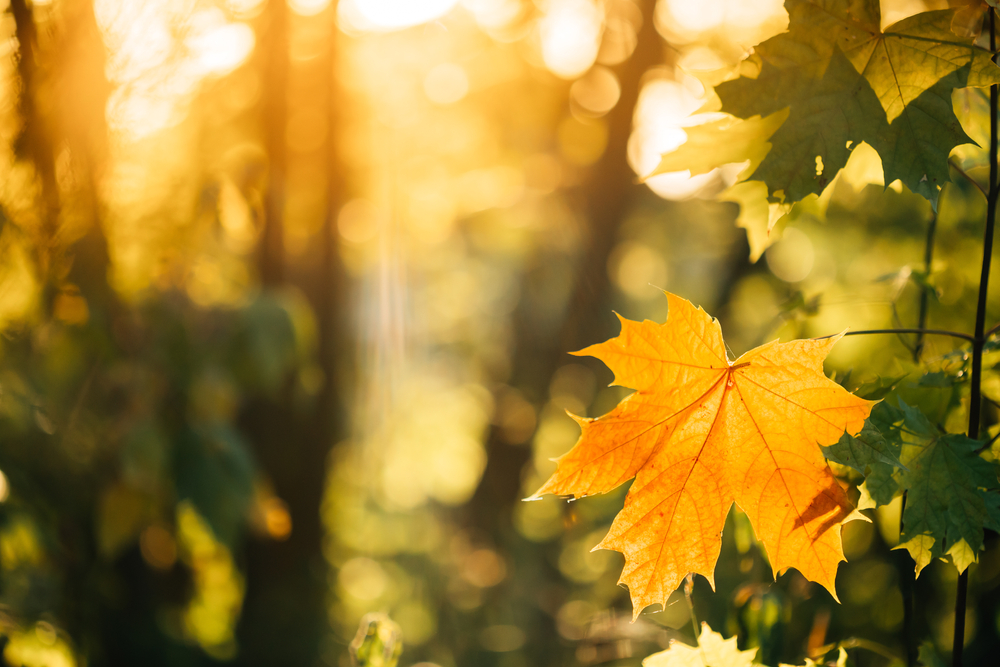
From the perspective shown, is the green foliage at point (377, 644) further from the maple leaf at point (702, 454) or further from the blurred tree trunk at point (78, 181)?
the blurred tree trunk at point (78, 181)

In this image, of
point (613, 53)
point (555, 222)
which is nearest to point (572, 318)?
point (555, 222)

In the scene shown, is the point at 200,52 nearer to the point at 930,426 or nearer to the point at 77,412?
the point at 77,412

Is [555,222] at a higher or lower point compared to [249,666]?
higher

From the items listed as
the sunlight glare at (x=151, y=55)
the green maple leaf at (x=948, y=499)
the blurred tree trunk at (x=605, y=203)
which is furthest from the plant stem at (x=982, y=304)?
the blurred tree trunk at (x=605, y=203)

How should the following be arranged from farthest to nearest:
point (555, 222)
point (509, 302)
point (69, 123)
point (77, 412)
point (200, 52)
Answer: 1. point (509, 302)
2. point (555, 222)
3. point (200, 52)
4. point (77, 412)
5. point (69, 123)

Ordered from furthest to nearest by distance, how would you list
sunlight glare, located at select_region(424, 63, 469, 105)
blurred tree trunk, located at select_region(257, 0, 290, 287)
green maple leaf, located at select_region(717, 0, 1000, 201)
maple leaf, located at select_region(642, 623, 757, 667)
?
sunlight glare, located at select_region(424, 63, 469, 105) → blurred tree trunk, located at select_region(257, 0, 290, 287) → maple leaf, located at select_region(642, 623, 757, 667) → green maple leaf, located at select_region(717, 0, 1000, 201)

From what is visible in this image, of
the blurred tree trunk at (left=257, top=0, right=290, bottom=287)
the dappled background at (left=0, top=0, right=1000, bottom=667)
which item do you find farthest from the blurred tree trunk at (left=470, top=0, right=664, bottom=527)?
the blurred tree trunk at (left=257, top=0, right=290, bottom=287)

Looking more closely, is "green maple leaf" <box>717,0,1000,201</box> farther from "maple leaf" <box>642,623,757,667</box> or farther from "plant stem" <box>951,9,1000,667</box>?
"maple leaf" <box>642,623,757,667</box>
